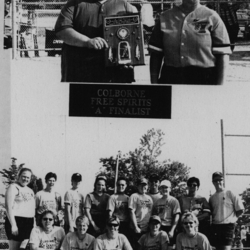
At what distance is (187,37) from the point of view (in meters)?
7.74

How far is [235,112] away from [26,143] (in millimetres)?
2864

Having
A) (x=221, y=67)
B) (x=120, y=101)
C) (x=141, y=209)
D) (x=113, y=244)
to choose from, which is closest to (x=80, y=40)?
(x=120, y=101)

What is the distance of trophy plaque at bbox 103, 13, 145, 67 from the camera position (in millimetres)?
7711

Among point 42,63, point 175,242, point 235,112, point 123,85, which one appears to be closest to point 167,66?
point 123,85

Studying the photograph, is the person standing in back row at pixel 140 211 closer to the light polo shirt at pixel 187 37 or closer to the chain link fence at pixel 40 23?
the light polo shirt at pixel 187 37

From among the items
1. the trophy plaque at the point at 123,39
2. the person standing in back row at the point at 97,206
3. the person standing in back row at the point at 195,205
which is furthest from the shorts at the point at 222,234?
the trophy plaque at the point at 123,39

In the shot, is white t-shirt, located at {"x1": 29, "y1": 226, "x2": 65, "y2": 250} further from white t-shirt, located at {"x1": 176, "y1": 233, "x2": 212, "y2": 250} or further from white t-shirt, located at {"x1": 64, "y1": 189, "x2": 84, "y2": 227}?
white t-shirt, located at {"x1": 176, "y1": 233, "x2": 212, "y2": 250}

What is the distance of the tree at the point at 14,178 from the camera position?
23.8 feet

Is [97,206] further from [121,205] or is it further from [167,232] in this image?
[167,232]

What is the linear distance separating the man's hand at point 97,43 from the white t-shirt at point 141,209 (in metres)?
2.15

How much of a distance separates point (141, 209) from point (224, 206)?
971 mm

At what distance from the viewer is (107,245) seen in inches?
258

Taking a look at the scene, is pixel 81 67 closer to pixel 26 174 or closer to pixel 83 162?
pixel 83 162

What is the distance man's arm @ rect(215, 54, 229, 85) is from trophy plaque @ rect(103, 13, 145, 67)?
1.02 meters
